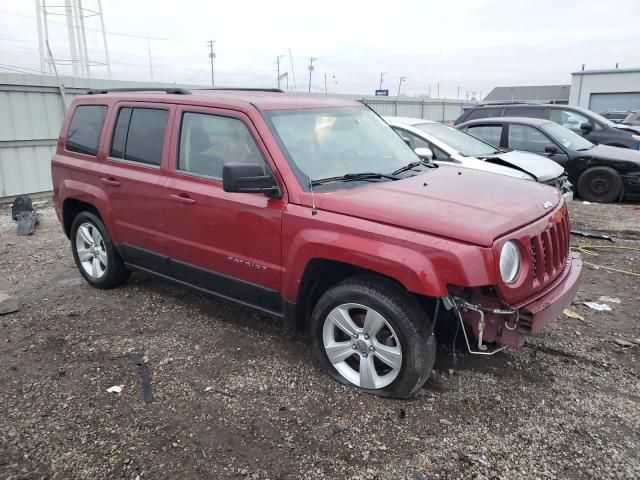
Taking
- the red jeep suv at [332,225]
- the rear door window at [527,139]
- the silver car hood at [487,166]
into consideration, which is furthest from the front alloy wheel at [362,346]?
Answer: the rear door window at [527,139]

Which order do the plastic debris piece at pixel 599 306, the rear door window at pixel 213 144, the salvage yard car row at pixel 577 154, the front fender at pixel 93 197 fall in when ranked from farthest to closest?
the salvage yard car row at pixel 577 154, the front fender at pixel 93 197, the plastic debris piece at pixel 599 306, the rear door window at pixel 213 144

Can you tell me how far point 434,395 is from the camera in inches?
132

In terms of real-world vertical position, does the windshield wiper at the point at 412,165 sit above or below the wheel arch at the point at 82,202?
above

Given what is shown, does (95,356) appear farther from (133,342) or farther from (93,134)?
(93,134)

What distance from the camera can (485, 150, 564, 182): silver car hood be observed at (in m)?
7.09

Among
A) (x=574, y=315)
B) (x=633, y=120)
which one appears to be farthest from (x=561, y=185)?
(x=633, y=120)

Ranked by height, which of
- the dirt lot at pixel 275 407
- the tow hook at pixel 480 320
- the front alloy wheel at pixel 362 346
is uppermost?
the tow hook at pixel 480 320

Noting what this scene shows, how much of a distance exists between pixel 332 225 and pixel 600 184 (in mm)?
7800

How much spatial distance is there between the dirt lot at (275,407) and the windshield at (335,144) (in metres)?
1.44

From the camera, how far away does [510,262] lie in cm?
295

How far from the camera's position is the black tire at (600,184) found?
9.05 metres

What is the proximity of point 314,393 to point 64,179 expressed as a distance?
11.7 feet

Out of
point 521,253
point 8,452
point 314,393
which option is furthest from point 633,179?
point 8,452

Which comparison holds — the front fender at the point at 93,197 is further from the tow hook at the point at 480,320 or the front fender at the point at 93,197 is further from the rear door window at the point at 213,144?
the tow hook at the point at 480,320
